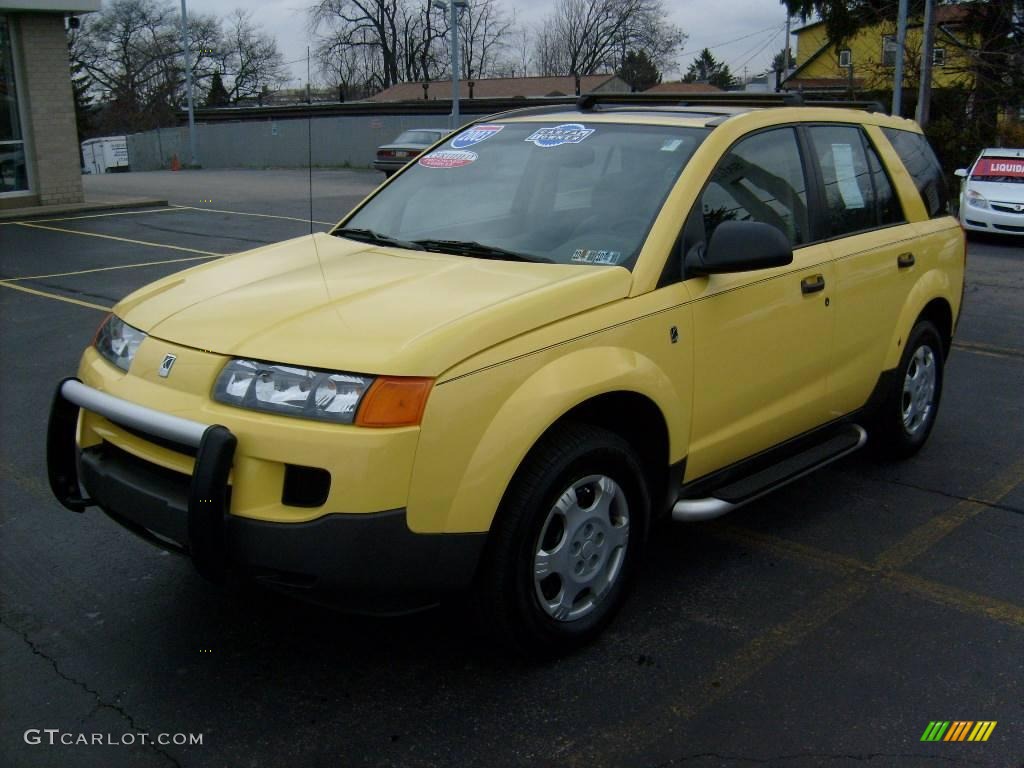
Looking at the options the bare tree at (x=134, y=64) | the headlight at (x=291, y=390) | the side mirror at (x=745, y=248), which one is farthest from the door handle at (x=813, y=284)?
the bare tree at (x=134, y=64)

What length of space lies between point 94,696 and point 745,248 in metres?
2.66

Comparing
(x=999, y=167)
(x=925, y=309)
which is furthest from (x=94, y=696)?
(x=999, y=167)

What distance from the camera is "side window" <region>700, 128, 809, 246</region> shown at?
13.8 feet

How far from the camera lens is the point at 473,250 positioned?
410cm

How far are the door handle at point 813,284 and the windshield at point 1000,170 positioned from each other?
14.8 metres

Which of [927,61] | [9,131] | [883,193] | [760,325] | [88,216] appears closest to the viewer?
[760,325]

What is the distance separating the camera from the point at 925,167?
5777 mm

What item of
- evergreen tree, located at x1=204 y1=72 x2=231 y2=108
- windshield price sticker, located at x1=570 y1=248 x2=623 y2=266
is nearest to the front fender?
windshield price sticker, located at x1=570 y1=248 x2=623 y2=266

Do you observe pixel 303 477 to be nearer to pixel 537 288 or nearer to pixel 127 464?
pixel 127 464

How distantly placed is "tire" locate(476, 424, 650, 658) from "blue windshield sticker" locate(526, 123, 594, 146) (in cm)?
146

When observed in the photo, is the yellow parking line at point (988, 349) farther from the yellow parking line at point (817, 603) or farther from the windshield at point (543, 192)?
the windshield at point (543, 192)

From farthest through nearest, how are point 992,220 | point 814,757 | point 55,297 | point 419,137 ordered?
point 419,137 < point 992,220 < point 55,297 < point 814,757

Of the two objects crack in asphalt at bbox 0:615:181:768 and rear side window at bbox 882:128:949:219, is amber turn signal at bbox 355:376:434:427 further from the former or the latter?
rear side window at bbox 882:128:949:219
